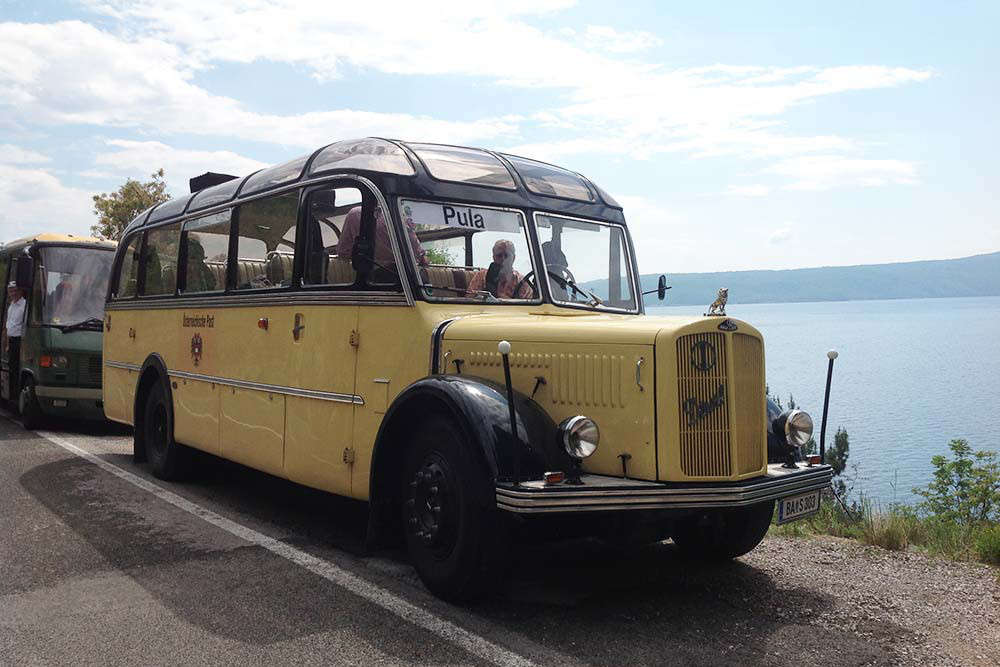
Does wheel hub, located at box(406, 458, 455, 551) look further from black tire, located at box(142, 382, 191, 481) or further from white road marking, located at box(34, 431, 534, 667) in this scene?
black tire, located at box(142, 382, 191, 481)

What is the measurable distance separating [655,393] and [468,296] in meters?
1.63

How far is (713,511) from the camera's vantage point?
4.70 m

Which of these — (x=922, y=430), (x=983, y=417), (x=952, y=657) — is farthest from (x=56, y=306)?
(x=983, y=417)

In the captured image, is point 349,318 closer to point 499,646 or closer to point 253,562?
point 253,562

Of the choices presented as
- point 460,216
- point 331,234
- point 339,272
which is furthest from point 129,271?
point 460,216

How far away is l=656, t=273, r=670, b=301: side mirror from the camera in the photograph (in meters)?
7.09

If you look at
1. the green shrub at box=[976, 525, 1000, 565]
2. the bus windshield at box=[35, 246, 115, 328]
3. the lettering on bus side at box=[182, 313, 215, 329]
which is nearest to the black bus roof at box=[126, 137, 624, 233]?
the lettering on bus side at box=[182, 313, 215, 329]

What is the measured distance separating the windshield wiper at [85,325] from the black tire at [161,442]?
12.9 ft

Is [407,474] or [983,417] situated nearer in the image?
[407,474]

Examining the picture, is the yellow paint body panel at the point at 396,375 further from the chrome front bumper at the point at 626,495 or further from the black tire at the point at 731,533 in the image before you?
the black tire at the point at 731,533

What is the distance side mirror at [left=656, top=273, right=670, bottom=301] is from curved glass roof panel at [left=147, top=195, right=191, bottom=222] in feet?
15.3

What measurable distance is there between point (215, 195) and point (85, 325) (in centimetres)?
568

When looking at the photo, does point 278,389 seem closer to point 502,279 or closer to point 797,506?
point 502,279

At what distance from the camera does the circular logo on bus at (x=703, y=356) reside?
4.57 metres
